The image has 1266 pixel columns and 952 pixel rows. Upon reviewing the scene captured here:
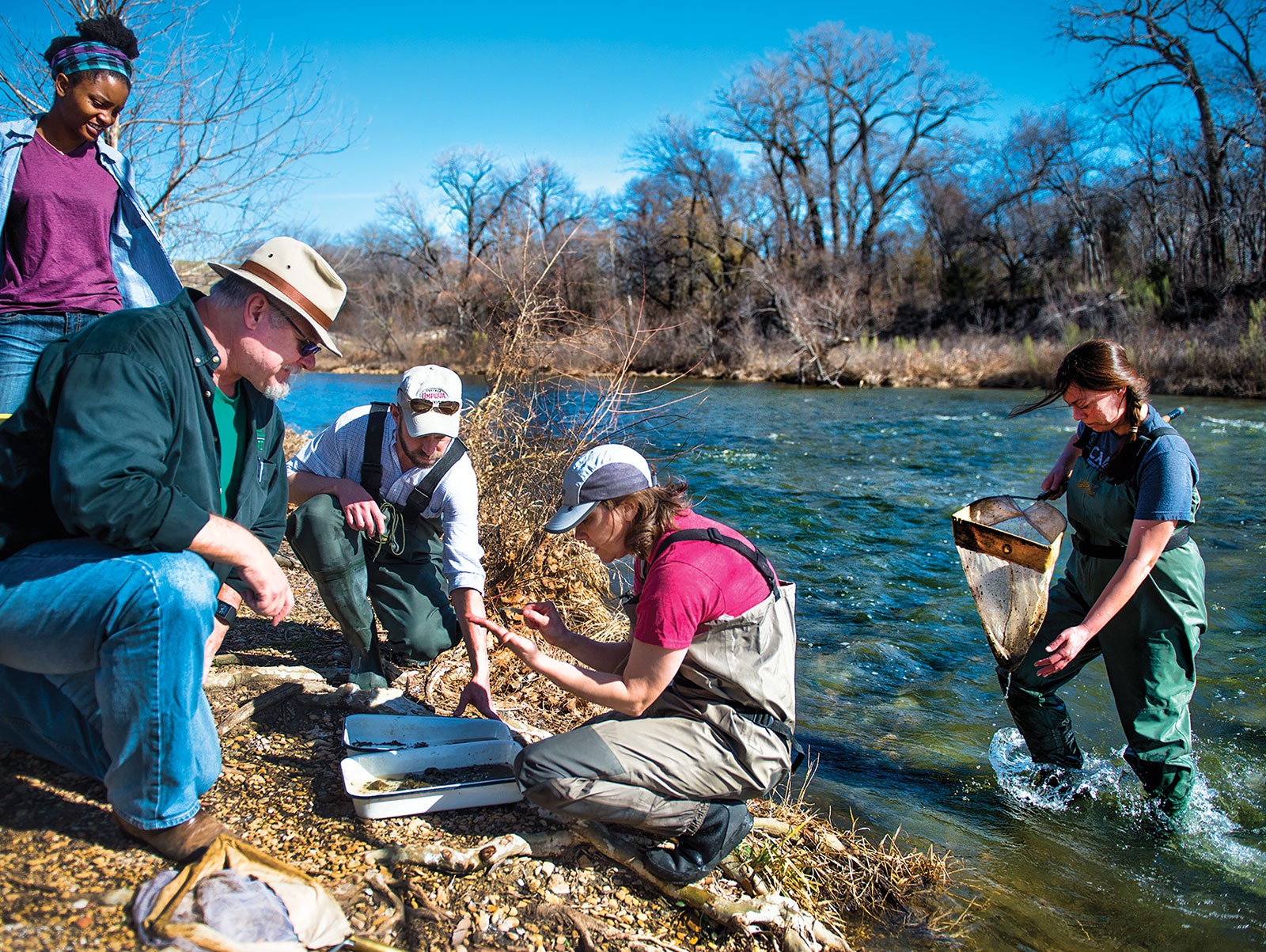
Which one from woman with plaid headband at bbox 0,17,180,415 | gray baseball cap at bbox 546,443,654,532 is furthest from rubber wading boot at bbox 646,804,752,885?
woman with plaid headband at bbox 0,17,180,415

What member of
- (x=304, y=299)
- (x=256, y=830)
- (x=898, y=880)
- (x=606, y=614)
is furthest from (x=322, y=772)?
(x=606, y=614)

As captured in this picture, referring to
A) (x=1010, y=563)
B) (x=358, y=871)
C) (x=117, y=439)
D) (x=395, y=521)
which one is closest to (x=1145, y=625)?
(x=1010, y=563)

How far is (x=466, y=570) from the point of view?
3.13 metres

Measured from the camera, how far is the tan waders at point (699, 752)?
2320 mm

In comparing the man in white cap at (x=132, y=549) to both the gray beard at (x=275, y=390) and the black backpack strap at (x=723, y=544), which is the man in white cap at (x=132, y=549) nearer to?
the gray beard at (x=275, y=390)

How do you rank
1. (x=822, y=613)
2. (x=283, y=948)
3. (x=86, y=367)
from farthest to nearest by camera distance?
(x=822, y=613), (x=86, y=367), (x=283, y=948)

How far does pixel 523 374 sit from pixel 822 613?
283cm

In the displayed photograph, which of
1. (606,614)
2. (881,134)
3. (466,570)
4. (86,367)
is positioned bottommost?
(606,614)

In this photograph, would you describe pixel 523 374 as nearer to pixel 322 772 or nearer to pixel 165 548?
pixel 322 772

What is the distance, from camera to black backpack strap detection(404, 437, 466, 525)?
3494 mm

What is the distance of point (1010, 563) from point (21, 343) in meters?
3.90

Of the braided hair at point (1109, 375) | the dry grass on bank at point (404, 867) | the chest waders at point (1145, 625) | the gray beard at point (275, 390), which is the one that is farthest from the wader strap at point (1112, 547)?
the gray beard at point (275, 390)

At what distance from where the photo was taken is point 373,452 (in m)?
3.56

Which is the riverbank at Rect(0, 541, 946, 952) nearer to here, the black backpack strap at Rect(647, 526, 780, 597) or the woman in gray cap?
the woman in gray cap
